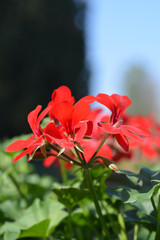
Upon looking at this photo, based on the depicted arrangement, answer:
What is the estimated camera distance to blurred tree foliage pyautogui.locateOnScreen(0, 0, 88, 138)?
29.4 feet

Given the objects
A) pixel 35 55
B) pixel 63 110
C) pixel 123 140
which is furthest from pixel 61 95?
pixel 35 55

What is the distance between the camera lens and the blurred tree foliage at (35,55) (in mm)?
8961

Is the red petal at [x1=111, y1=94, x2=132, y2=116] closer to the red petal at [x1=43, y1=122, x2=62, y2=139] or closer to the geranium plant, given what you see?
the geranium plant

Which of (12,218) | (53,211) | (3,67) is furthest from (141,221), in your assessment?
(3,67)

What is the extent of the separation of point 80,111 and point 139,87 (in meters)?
36.2

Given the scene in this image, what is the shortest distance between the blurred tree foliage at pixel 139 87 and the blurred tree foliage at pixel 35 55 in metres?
25.5

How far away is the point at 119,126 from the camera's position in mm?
617

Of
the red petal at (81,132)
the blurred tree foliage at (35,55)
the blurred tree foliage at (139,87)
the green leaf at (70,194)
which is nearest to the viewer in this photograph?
the red petal at (81,132)

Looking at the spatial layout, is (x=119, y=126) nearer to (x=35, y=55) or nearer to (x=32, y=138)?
(x=32, y=138)

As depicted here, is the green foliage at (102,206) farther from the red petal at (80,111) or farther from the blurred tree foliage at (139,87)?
the blurred tree foliage at (139,87)

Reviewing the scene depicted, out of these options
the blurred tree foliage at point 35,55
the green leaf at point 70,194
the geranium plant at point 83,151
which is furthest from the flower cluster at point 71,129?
the blurred tree foliage at point 35,55

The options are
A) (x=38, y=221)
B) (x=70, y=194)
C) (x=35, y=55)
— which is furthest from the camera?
(x=35, y=55)

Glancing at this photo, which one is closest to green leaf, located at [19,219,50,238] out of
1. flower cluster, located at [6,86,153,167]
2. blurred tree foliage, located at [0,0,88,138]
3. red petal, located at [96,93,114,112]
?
flower cluster, located at [6,86,153,167]

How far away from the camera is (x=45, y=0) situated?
33.0 ft
